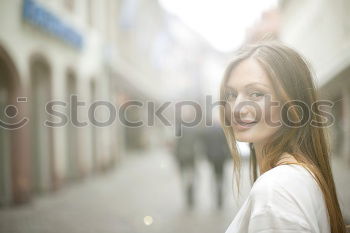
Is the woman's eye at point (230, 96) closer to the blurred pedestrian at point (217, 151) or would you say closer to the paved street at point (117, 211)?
the paved street at point (117, 211)

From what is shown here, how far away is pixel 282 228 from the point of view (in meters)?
1.01

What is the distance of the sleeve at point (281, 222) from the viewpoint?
1008 millimetres

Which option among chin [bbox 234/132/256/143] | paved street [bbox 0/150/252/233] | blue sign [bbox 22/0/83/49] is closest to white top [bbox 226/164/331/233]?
chin [bbox 234/132/256/143]

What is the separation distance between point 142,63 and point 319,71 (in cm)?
1736

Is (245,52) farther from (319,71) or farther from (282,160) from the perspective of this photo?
(319,71)

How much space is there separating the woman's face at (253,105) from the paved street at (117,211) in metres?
3.94

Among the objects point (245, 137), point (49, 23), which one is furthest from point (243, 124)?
point (49, 23)

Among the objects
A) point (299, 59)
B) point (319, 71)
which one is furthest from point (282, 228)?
point (319, 71)

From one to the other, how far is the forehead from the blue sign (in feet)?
19.3

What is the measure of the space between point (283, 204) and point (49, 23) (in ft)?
24.2

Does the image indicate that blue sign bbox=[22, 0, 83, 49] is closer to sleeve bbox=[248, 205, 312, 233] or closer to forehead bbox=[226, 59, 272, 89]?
forehead bbox=[226, 59, 272, 89]

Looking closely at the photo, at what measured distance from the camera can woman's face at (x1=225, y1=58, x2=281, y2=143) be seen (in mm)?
1263

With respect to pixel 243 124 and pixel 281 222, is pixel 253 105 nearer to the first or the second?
pixel 243 124

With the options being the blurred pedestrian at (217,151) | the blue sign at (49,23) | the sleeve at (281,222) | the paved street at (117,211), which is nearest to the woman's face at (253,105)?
the sleeve at (281,222)
